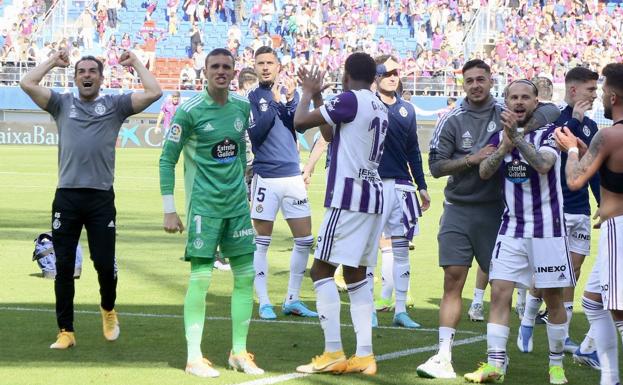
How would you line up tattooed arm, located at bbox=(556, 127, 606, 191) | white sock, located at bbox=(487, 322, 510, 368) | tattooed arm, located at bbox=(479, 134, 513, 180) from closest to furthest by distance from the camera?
tattooed arm, located at bbox=(556, 127, 606, 191) → tattooed arm, located at bbox=(479, 134, 513, 180) → white sock, located at bbox=(487, 322, 510, 368)

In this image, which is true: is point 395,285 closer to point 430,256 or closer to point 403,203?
point 403,203

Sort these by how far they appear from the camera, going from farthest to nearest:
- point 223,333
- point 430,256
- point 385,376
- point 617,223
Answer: point 430,256
point 223,333
point 385,376
point 617,223

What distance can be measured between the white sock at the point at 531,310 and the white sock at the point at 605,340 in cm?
137

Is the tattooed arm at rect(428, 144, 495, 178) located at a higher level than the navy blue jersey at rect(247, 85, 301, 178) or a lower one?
lower

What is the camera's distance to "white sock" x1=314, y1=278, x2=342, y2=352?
8.09m

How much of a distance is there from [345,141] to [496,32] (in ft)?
130

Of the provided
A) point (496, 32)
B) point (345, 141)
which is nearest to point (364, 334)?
point (345, 141)

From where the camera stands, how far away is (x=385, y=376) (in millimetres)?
7895

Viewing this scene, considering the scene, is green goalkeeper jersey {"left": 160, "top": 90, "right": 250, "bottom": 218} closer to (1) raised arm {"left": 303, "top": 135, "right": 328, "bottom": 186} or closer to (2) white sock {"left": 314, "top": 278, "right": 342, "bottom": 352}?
(2) white sock {"left": 314, "top": 278, "right": 342, "bottom": 352}

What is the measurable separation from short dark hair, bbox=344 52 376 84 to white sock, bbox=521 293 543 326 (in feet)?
7.19

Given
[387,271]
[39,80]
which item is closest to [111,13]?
[387,271]

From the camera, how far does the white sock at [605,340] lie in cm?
733

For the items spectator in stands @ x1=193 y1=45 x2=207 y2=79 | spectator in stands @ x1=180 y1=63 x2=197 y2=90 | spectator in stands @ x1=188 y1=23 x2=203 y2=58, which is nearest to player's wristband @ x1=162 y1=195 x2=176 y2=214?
spectator in stands @ x1=180 y1=63 x2=197 y2=90

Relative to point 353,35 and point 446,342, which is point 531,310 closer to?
point 446,342
